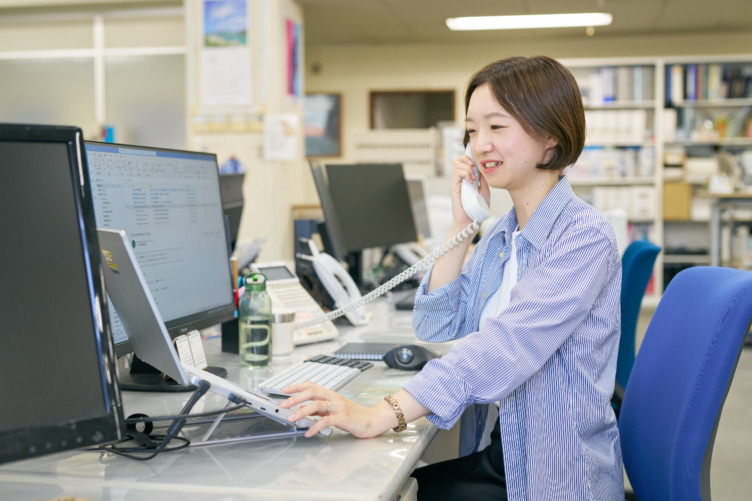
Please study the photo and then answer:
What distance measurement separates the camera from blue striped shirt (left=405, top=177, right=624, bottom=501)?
1139 millimetres

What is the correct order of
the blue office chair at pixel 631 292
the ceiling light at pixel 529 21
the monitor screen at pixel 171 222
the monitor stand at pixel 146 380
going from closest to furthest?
the monitor screen at pixel 171 222 → the monitor stand at pixel 146 380 → the blue office chair at pixel 631 292 → the ceiling light at pixel 529 21

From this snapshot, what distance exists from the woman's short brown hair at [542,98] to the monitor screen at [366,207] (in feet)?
3.77

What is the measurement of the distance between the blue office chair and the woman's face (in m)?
0.91

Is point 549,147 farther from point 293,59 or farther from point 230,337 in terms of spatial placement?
point 293,59

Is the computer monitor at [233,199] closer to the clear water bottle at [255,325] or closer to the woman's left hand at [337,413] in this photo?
the clear water bottle at [255,325]

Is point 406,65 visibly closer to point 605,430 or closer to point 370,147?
point 370,147

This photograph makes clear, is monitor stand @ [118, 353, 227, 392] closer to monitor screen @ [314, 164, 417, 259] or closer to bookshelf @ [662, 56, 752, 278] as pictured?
monitor screen @ [314, 164, 417, 259]

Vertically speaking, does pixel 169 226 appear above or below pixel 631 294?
above

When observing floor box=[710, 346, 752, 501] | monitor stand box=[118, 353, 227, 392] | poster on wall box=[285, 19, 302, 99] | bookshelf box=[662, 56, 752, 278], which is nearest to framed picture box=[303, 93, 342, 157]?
poster on wall box=[285, 19, 302, 99]

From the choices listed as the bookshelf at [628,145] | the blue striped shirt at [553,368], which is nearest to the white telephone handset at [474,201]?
the blue striped shirt at [553,368]

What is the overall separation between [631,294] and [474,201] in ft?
2.72

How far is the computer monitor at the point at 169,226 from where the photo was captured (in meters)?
1.23

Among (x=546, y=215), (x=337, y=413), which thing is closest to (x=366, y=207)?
(x=546, y=215)

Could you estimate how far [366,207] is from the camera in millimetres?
2742
